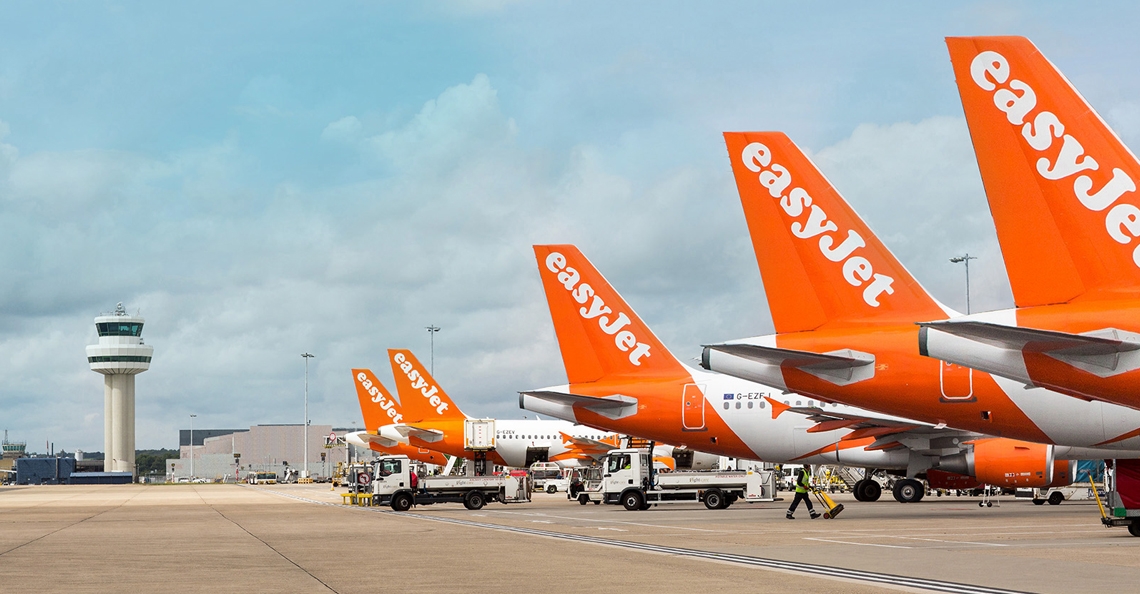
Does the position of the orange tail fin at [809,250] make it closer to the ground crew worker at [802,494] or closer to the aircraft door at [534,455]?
the ground crew worker at [802,494]

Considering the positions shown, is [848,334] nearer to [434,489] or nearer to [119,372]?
[434,489]

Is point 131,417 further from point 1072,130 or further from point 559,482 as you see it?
point 1072,130

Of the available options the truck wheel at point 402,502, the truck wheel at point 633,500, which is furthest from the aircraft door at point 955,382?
the truck wheel at point 402,502

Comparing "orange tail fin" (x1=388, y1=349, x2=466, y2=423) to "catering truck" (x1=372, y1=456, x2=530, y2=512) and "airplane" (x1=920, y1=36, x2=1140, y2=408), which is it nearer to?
"catering truck" (x1=372, y1=456, x2=530, y2=512)

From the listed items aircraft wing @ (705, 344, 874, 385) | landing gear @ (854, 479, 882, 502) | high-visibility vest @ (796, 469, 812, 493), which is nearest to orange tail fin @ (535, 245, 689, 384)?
high-visibility vest @ (796, 469, 812, 493)

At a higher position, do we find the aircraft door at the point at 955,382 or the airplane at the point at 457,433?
the aircraft door at the point at 955,382

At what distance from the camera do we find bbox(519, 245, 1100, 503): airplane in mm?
39312

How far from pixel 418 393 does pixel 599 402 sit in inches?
1442

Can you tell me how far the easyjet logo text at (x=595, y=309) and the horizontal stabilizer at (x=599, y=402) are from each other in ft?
6.17

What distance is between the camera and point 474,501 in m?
49.2

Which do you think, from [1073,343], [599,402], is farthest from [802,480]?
[1073,343]

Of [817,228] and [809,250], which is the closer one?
[809,250]

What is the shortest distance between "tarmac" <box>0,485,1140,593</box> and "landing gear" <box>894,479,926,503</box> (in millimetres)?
7054

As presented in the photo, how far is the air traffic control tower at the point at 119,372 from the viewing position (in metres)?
178
